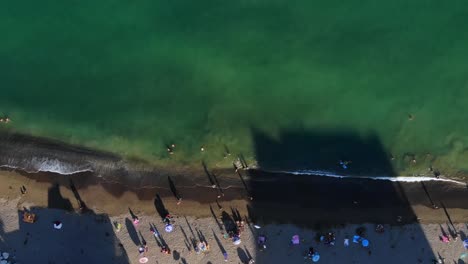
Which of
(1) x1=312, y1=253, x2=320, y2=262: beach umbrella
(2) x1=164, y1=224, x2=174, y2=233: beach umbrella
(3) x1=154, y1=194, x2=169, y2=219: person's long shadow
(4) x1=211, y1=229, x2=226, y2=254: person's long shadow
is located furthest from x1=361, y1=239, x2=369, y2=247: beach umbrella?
(3) x1=154, y1=194, x2=169, y2=219: person's long shadow

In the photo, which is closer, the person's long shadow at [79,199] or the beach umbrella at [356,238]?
the beach umbrella at [356,238]

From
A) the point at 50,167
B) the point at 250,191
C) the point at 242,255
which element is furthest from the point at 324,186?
the point at 50,167

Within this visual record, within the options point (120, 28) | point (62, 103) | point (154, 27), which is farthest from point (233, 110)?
point (62, 103)

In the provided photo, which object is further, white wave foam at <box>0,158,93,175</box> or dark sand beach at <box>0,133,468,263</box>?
white wave foam at <box>0,158,93,175</box>

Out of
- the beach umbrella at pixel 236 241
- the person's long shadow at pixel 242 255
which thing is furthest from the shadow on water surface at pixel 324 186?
the beach umbrella at pixel 236 241

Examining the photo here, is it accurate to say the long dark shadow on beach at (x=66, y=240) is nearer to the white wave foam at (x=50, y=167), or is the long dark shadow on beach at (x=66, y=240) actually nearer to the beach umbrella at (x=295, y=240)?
the white wave foam at (x=50, y=167)

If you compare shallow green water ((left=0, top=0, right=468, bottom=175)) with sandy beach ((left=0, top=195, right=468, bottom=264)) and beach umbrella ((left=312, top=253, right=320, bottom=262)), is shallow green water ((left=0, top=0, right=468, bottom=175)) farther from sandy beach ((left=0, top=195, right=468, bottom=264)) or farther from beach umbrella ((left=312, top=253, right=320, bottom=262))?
beach umbrella ((left=312, top=253, right=320, bottom=262))
